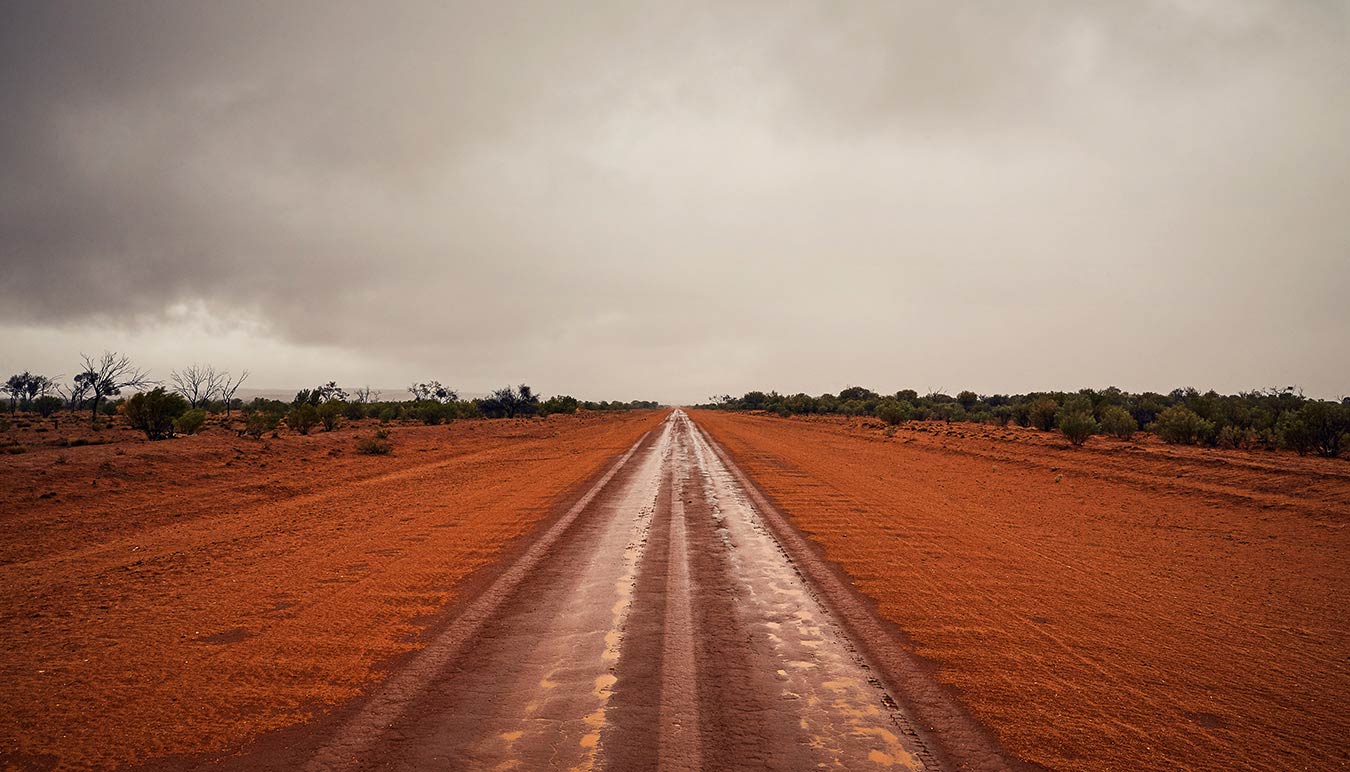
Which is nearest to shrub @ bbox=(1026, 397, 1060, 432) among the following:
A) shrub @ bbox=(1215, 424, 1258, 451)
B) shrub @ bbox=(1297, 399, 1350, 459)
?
shrub @ bbox=(1215, 424, 1258, 451)

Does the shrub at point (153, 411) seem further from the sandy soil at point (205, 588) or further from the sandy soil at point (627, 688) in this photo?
the sandy soil at point (627, 688)

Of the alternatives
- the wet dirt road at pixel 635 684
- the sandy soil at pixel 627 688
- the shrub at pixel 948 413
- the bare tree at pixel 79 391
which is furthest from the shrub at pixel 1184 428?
the bare tree at pixel 79 391

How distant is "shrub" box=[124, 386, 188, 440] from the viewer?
2523 centimetres

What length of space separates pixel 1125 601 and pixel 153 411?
110 ft

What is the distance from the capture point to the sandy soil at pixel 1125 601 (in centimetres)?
385

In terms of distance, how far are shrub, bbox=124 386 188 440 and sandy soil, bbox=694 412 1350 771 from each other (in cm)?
2664

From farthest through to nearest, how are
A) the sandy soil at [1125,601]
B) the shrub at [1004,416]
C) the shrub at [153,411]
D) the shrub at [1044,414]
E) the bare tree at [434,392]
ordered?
the bare tree at [434,392], the shrub at [1004,416], the shrub at [1044,414], the shrub at [153,411], the sandy soil at [1125,601]

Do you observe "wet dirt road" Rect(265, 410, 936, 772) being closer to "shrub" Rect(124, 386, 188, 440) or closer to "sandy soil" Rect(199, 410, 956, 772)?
"sandy soil" Rect(199, 410, 956, 772)

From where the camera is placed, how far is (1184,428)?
80.9 ft

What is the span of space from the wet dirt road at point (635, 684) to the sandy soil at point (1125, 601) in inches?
37.1

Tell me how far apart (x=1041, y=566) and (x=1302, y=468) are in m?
14.5

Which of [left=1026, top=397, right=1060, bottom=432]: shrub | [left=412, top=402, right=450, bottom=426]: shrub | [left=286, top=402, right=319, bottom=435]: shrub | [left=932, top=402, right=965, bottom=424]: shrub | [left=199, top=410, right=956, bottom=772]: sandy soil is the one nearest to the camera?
[left=199, top=410, right=956, bottom=772]: sandy soil

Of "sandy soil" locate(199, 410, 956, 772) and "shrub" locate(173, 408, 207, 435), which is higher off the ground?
"shrub" locate(173, 408, 207, 435)

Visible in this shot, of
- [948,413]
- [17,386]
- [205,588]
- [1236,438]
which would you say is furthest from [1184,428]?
[17,386]
